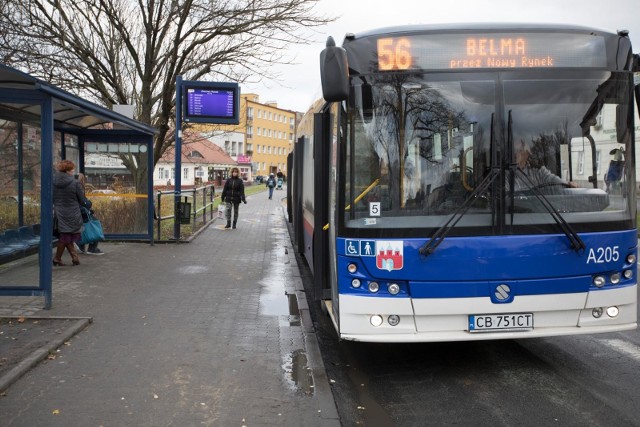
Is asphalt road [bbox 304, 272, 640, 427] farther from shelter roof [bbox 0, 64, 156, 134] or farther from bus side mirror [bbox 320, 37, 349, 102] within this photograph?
shelter roof [bbox 0, 64, 156, 134]

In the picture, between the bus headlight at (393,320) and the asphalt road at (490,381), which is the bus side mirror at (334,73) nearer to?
the bus headlight at (393,320)

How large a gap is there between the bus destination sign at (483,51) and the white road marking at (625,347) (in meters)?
2.87

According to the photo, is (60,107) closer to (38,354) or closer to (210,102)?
(210,102)

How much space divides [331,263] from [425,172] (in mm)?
1306

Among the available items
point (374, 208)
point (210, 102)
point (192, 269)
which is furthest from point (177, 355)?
point (210, 102)

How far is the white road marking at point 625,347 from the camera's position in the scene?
5.81m

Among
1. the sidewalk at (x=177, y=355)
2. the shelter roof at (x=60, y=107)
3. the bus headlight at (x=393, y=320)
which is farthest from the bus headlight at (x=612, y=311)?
the shelter roof at (x=60, y=107)

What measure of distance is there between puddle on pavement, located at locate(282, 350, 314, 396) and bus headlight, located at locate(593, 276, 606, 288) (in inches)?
98.1

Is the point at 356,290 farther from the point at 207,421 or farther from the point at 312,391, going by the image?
the point at 207,421

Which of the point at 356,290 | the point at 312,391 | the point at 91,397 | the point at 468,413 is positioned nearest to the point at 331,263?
the point at 356,290

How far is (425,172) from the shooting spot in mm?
4828

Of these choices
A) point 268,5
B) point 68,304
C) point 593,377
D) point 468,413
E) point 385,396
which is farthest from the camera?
point 268,5

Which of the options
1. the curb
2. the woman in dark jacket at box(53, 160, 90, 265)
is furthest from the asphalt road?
the woman in dark jacket at box(53, 160, 90, 265)

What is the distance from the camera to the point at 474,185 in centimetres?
479
